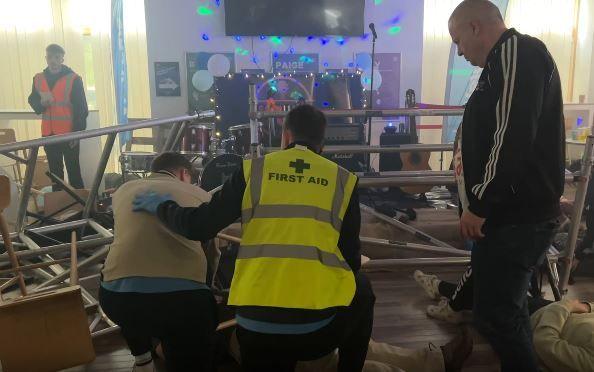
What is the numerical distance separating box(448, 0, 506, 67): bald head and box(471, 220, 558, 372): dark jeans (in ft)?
1.70

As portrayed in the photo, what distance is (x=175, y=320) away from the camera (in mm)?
1620

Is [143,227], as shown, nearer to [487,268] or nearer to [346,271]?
[346,271]

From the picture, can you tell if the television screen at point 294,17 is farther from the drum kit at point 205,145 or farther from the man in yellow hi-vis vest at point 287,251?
the man in yellow hi-vis vest at point 287,251

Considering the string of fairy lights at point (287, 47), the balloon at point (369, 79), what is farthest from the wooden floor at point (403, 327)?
the balloon at point (369, 79)

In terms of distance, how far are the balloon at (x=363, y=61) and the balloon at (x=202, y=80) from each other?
2.03 m

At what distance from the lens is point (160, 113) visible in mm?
6820

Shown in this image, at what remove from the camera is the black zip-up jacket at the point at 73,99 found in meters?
5.16

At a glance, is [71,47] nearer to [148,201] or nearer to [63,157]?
[63,157]

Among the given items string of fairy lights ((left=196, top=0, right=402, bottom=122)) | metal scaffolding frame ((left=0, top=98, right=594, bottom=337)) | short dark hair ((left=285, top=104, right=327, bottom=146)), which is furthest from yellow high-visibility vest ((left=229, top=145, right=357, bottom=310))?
string of fairy lights ((left=196, top=0, right=402, bottom=122))

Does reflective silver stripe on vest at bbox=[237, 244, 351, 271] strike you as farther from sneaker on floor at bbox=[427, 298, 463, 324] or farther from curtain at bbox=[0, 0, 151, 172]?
curtain at bbox=[0, 0, 151, 172]

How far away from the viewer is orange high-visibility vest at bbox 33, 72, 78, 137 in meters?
5.16

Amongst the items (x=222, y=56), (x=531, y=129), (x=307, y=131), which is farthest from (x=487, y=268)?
(x=222, y=56)

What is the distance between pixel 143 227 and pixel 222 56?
18.0 feet

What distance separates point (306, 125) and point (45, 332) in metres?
1.05
